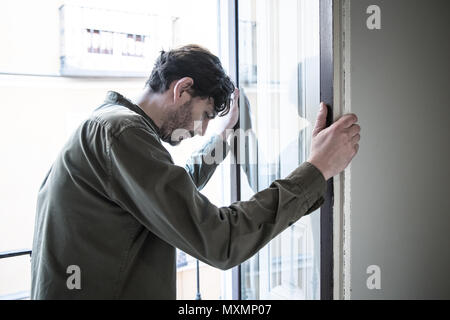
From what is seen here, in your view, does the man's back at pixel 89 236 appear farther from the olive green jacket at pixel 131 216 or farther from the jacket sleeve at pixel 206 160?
the jacket sleeve at pixel 206 160

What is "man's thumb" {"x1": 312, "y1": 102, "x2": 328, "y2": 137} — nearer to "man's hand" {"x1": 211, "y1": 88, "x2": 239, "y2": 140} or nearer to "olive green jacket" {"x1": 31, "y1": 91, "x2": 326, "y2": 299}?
"olive green jacket" {"x1": 31, "y1": 91, "x2": 326, "y2": 299}

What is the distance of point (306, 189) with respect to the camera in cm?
87

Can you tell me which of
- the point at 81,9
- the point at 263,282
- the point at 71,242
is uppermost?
the point at 81,9

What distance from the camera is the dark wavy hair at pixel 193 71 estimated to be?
1.06m

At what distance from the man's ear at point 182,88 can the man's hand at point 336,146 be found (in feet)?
1.19

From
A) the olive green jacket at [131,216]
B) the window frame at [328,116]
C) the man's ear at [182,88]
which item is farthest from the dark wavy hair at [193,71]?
the window frame at [328,116]

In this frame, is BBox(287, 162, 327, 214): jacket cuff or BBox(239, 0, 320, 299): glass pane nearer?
BBox(287, 162, 327, 214): jacket cuff

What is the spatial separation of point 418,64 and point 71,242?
991 mm

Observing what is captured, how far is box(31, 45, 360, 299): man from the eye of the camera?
81 cm

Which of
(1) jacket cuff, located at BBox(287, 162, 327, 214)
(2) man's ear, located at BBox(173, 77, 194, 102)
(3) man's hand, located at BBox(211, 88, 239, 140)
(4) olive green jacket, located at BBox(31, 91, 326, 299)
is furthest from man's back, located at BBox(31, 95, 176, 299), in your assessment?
(3) man's hand, located at BBox(211, 88, 239, 140)

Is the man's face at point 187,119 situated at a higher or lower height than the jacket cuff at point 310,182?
higher
